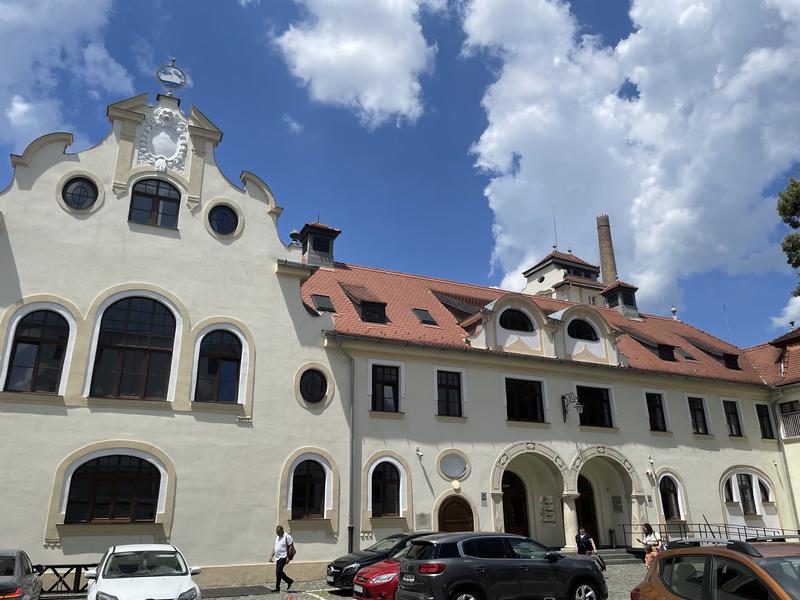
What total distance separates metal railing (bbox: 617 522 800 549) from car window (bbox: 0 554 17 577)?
20981mm

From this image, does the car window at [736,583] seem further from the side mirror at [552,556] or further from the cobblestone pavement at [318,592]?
the cobblestone pavement at [318,592]

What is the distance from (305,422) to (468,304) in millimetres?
11013

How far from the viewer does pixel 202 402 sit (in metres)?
17.9

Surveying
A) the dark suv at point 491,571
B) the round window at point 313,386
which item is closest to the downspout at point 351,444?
the round window at point 313,386

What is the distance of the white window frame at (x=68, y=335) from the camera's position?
16203 mm

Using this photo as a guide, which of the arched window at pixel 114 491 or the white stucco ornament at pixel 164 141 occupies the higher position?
the white stucco ornament at pixel 164 141

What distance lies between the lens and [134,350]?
17.8 metres

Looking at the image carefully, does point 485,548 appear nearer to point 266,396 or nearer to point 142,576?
point 142,576

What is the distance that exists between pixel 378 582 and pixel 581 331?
16177 millimetres

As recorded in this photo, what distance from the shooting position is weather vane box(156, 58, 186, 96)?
20.8 meters

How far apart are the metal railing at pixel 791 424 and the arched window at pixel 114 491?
90.8 feet

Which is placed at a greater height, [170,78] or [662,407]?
[170,78]

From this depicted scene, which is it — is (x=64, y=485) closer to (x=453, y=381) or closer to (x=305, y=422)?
(x=305, y=422)

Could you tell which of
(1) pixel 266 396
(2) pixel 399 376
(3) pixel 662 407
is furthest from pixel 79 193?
(3) pixel 662 407
